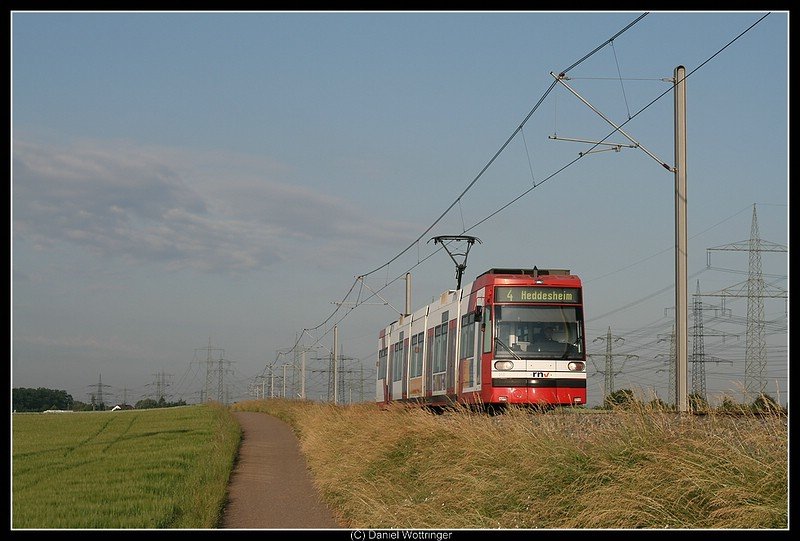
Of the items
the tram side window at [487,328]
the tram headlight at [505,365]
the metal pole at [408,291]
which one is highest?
the metal pole at [408,291]

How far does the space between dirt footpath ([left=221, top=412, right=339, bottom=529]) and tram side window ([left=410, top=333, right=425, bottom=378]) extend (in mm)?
3947

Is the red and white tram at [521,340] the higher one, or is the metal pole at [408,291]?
the metal pole at [408,291]

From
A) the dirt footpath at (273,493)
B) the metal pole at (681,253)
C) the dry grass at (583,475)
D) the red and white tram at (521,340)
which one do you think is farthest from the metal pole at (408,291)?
the dry grass at (583,475)

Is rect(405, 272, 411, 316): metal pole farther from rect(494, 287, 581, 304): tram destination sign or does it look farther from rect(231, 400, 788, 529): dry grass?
rect(231, 400, 788, 529): dry grass

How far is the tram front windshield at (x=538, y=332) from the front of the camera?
22.2 metres

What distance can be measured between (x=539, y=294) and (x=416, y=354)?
8583 mm

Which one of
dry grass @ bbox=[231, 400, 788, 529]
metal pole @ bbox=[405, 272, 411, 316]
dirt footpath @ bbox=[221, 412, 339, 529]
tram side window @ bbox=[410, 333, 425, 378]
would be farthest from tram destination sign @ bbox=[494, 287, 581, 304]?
metal pole @ bbox=[405, 272, 411, 316]

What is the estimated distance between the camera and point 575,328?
2253cm

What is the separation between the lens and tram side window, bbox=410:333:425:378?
30.1 m

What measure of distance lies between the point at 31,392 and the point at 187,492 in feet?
403

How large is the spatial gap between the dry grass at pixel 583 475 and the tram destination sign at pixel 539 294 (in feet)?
26.8

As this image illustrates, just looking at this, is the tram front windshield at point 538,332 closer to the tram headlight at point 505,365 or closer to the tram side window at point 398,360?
the tram headlight at point 505,365

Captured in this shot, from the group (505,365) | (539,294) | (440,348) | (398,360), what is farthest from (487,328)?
(398,360)
